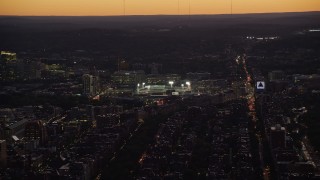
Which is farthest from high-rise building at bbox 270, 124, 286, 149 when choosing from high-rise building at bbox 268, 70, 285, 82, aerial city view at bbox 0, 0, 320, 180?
high-rise building at bbox 268, 70, 285, 82

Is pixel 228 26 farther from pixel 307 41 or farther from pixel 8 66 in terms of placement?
pixel 8 66


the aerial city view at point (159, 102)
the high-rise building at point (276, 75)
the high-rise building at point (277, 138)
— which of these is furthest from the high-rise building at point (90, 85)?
the high-rise building at point (277, 138)

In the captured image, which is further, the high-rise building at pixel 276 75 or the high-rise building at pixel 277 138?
the high-rise building at pixel 276 75

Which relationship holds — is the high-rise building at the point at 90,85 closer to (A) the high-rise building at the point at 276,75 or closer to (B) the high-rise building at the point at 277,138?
(A) the high-rise building at the point at 276,75

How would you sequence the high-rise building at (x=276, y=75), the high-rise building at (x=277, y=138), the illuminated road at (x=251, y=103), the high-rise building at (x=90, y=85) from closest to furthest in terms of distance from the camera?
the illuminated road at (x=251, y=103)
the high-rise building at (x=277, y=138)
the high-rise building at (x=90, y=85)
the high-rise building at (x=276, y=75)

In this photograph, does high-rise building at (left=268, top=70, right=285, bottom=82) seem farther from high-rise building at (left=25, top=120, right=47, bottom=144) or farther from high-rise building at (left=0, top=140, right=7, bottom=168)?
high-rise building at (left=0, top=140, right=7, bottom=168)

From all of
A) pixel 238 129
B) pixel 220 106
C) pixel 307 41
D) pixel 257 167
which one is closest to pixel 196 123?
pixel 238 129

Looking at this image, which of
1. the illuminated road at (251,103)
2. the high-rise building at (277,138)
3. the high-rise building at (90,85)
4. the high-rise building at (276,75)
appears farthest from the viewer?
the high-rise building at (276,75)
